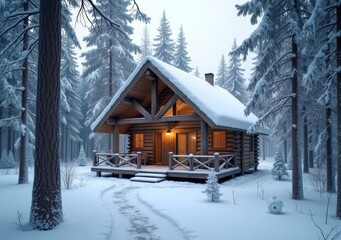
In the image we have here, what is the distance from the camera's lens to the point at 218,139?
61.5ft

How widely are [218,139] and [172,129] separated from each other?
333 cm

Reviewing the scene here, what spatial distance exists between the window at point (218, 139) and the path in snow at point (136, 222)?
8.68 metres

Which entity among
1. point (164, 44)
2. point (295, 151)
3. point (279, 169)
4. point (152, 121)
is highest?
point (164, 44)

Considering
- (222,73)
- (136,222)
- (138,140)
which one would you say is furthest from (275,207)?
(222,73)

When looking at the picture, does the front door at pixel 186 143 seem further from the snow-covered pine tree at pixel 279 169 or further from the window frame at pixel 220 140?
the snow-covered pine tree at pixel 279 169

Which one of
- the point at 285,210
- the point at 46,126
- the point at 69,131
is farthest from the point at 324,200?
the point at 69,131

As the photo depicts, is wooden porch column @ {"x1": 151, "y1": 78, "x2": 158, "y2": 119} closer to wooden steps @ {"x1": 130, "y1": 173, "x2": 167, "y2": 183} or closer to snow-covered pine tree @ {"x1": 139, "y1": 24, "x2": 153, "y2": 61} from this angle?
wooden steps @ {"x1": 130, "y1": 173, "x2": 167, "y2": 183}

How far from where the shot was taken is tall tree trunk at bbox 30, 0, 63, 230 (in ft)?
21.9

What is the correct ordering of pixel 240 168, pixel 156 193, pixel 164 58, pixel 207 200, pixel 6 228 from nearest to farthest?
pixel 6 228, pixel 207 200, pixel 156 193, pixel 240 168, pixel 164 58

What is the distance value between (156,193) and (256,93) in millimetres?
5938

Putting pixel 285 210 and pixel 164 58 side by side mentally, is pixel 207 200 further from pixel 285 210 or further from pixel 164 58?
pixel 164 58

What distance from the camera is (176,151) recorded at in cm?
1991

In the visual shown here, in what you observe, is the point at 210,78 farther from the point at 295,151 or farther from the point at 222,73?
the point at 222,73

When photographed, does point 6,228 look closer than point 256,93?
Yes
